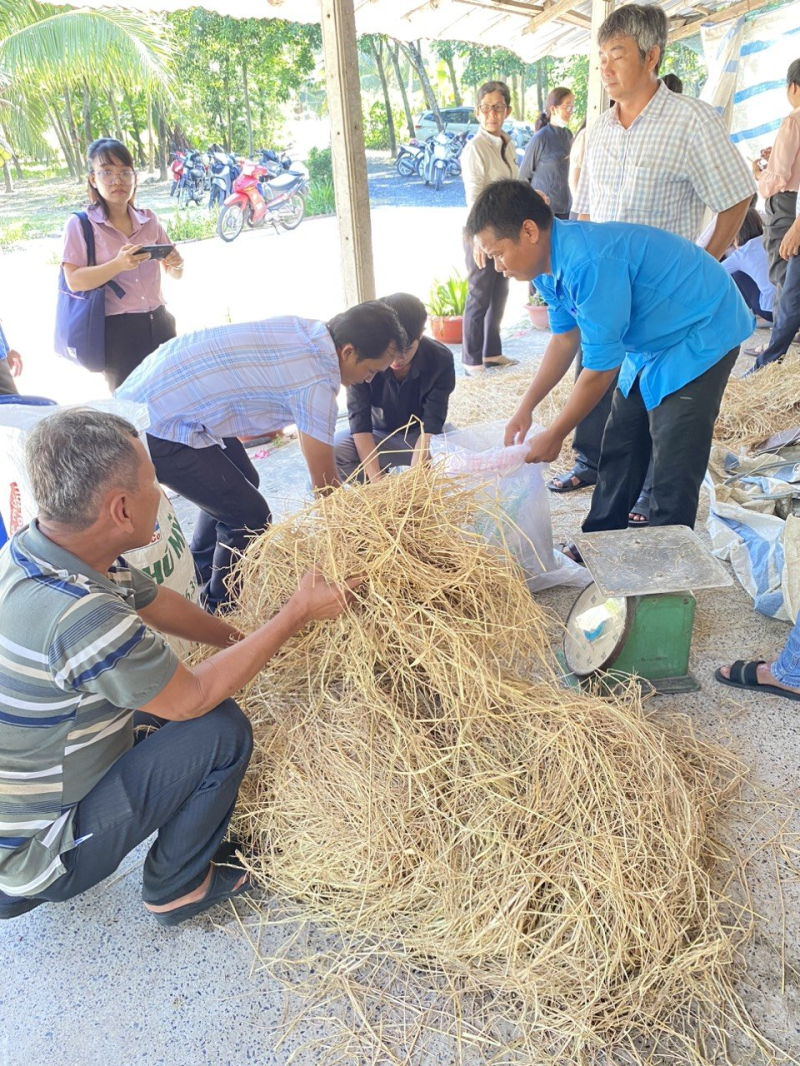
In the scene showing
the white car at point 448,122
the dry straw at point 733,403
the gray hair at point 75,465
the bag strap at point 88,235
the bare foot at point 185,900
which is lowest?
the bare foot at point 185,900

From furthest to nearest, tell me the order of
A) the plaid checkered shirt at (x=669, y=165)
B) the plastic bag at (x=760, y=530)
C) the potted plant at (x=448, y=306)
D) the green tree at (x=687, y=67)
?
the green tree at (x=687, y=67)
the potted plant at (x=448, y=306)
the plaid checkered shirt at (x=669, y=165)
the plastic bag at (x=760, y=530)

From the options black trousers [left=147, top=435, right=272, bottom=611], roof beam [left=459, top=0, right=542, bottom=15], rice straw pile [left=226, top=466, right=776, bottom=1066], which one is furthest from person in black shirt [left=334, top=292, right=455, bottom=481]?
roof beam [left=459, top=0, right=542, bottom=15]

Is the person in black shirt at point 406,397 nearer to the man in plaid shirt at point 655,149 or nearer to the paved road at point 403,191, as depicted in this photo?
the man in plaid shirt at point 655,149

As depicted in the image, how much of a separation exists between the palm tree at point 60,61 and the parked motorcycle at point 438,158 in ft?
23.9

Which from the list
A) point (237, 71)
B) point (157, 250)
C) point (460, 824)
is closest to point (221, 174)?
point (237, 71)

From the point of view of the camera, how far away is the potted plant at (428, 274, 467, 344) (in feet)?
18.3

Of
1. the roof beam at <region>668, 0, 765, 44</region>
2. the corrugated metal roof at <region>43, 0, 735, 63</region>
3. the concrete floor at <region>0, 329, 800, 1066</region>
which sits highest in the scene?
the roof beam at <region>668, 0, 765, 44</region>

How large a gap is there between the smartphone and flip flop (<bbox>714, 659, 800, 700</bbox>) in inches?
107

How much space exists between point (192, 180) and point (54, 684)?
9.32m

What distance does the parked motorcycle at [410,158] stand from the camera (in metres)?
14.1

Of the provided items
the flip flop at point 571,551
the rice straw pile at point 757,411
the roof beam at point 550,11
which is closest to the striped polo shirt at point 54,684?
the flip flop at point 571,551

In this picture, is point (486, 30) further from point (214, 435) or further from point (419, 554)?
point (419, 554)

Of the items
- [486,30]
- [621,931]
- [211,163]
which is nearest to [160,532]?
[621,931]

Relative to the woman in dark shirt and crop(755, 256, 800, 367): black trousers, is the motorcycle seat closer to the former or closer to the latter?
the woman in dark shirt
